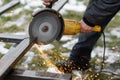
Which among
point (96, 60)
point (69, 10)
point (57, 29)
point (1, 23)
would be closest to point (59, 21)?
point (57, 29)

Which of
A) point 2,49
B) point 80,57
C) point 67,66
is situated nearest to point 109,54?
point 80,57

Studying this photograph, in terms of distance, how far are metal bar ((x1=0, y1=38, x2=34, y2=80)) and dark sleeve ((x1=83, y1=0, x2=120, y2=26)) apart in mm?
733

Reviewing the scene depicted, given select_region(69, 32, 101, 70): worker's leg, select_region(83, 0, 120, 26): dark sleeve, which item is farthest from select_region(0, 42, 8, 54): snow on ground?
select_region(83, 0, 120, 26): dark sleeve

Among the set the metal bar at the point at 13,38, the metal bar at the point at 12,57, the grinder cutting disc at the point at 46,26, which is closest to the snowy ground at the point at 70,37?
the metal bar at the point at 13,38

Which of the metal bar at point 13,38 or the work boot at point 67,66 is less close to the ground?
the metal bar at point 13,38

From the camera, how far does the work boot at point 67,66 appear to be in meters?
4.81

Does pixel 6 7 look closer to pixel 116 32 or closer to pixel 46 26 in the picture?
pixel 116 32

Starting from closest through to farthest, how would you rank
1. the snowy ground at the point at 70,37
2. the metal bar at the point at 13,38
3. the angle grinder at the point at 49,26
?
the angle grinder at the point at 49,26, the metal bar at the point at 13,38, the snowy ground at the point at 70,37

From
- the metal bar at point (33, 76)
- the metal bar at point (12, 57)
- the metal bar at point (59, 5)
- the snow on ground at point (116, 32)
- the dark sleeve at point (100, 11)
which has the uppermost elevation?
the metal bar at point (59, 5)

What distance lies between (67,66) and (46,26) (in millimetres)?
1030

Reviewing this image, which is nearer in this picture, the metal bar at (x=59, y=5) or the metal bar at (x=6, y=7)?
the metal bar at (x=59, y=5)

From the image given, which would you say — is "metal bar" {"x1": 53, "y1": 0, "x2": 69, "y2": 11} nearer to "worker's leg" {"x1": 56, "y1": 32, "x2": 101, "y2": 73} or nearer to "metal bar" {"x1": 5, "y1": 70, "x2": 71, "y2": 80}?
"worker's leg" {"x1": 56, "y1": 32, "x2": 101, "y2": 73}

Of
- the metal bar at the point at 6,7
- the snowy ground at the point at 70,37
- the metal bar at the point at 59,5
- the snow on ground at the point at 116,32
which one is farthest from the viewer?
the metal bar at the point at 6,7

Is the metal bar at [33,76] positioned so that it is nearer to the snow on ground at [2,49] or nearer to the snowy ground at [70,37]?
the snowy ground at [70,37]
